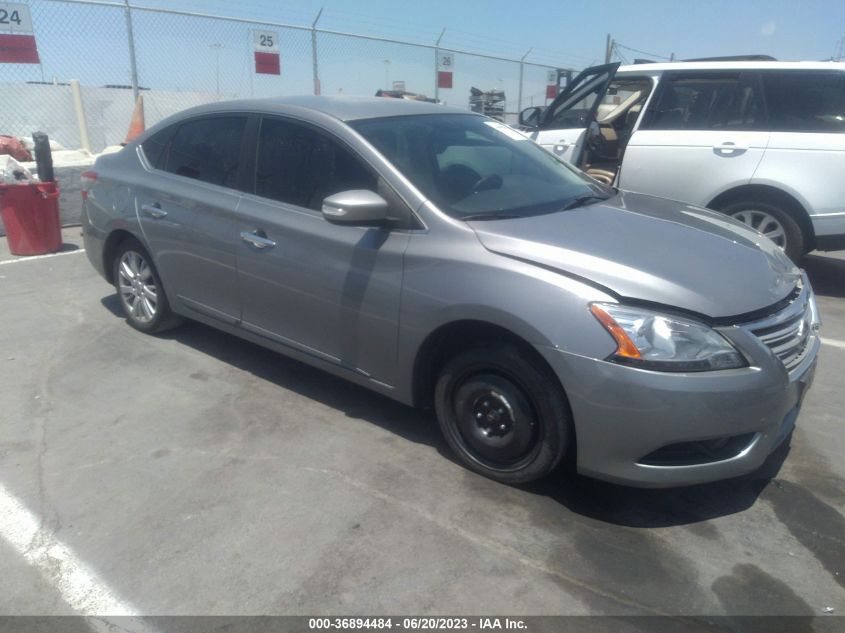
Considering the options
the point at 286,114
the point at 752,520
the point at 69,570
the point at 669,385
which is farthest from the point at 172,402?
the point at 752,520

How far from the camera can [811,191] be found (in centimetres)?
588

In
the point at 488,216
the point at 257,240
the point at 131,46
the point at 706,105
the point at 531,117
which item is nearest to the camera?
the point at 488,216

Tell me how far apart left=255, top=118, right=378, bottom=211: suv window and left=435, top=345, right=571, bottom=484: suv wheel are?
1.07 m

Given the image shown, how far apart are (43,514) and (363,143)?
7.46 ft

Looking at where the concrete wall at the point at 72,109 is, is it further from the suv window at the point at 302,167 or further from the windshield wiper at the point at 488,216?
the windshield wiper at the point at 488,216

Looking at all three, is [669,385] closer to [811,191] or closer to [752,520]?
[752,520]

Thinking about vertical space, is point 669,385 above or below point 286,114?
below

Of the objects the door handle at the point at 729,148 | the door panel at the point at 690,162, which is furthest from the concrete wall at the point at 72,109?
the door handle at the point at 729,148

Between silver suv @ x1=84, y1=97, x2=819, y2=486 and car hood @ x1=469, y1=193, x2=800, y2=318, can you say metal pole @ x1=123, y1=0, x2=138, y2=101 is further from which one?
car hood @ x1=469, y1=193, x2=800, y2=318

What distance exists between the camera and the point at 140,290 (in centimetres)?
502

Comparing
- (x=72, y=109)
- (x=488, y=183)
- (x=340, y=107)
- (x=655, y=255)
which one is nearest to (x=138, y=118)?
(x=72, y=109)

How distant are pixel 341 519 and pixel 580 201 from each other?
2074 millimetres

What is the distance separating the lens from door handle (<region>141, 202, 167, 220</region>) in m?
4.52

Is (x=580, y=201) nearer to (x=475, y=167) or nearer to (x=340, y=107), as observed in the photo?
(x=475, y=167)
